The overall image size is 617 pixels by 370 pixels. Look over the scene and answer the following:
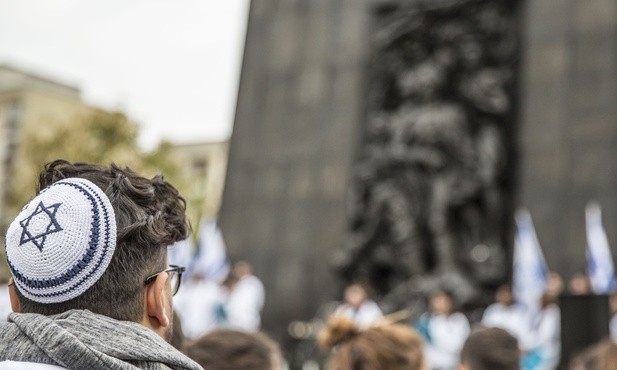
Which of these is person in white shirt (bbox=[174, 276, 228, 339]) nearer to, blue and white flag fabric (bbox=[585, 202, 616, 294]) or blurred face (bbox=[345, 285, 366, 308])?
blurred face (bbox=[345, 285, 366, 308])

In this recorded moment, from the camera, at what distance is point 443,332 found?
15344mm

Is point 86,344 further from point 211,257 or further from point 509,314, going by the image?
point 211,257

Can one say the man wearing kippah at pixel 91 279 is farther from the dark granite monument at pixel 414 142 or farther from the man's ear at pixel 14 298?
the dark granite monument at pixel 414 142

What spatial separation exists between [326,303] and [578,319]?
10900 millimetres

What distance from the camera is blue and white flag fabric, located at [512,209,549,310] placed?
1543 cm

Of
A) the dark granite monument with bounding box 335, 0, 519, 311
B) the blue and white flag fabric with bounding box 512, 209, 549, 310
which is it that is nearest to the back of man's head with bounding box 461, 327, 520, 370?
the blue and white flag fabric with bounding box 512, 209, 549, 310

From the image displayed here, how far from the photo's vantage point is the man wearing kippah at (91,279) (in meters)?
1.95

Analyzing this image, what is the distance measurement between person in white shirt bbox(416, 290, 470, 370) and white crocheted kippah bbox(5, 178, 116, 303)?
513 inches

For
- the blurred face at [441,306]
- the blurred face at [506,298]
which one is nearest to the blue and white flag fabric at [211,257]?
the blurred face at [441,306]

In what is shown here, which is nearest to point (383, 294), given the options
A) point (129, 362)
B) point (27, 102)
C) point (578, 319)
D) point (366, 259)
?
point (366, 259)

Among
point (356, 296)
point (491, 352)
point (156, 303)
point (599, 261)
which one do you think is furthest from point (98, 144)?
point (156, 303)

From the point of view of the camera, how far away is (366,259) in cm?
1920

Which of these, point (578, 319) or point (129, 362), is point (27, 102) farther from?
point (129, 362)

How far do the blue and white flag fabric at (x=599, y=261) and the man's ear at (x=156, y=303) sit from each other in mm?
13491
